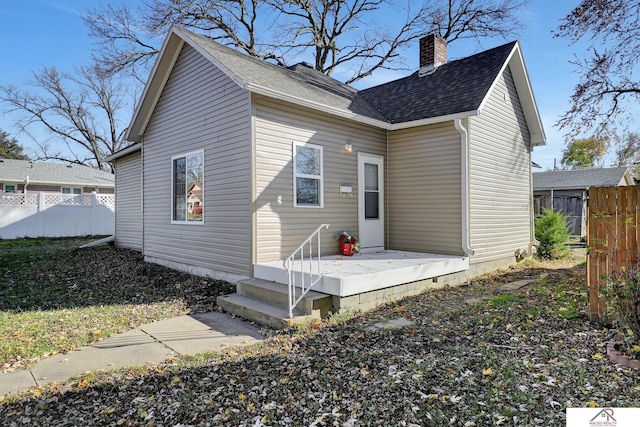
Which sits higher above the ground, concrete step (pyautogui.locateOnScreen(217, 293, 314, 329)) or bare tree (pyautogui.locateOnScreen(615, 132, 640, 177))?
bare tree (pyautogui.locateOnScreen(615, 132, 640, 177))

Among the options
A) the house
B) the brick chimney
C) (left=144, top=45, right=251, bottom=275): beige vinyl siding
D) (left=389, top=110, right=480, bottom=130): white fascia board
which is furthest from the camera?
the brick chimney

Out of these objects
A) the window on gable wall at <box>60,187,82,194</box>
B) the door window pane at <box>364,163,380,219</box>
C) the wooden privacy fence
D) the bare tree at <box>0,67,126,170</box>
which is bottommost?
the wooden privacy fence

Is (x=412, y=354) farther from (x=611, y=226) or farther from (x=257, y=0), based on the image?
(x=257, y=0)

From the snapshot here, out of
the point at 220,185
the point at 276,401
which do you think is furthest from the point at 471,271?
the point at 276,401

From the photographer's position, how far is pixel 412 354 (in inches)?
144

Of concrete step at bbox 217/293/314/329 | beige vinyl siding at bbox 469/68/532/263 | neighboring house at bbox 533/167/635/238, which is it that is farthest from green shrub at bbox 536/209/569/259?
concrete step at bbox 217/293/314/329

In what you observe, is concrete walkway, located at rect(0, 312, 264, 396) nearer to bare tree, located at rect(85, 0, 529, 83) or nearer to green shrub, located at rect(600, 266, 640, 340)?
green shrub, located at rect(600, 266, 640, 340)

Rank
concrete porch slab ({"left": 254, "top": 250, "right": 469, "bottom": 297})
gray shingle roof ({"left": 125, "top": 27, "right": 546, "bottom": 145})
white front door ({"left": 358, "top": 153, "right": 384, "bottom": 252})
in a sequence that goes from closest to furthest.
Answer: concrete porch slab ({"left": 254, "top": 250, "right": 469, "bottom": 297}), gray shingle roof ({"left": 125, "top": 27, "right": 546, "bottom": 145}), white front door ({"left": 358, "top": 153, "right": 384, "bottom": 252})

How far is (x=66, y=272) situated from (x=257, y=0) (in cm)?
1554

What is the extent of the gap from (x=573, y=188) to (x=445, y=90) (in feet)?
50.1

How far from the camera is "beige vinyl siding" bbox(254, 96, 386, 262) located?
6.49 m

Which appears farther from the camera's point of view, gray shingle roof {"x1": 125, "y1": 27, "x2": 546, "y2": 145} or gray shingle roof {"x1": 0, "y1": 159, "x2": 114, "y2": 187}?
gray shingle roof {"x1": 0, "y1": 159, "x2": 114, "y2": 187}

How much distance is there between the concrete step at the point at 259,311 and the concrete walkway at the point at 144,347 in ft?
0.51

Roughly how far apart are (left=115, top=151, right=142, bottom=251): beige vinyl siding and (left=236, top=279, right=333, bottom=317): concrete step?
20.7 feet
